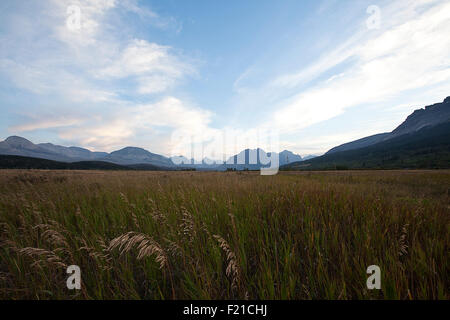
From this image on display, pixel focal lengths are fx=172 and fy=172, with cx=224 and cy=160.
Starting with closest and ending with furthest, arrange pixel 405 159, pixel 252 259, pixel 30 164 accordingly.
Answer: pixel 252 259 → pixel 30 164 → pixel 405 159

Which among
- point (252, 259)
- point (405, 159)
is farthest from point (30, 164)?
point (405, 159)

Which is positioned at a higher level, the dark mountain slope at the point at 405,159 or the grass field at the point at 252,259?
the dark mountain slope at the point at 405,159

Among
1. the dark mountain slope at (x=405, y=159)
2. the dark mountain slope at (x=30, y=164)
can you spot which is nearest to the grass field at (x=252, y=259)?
the dark mountain slope at (x=405, y=159)

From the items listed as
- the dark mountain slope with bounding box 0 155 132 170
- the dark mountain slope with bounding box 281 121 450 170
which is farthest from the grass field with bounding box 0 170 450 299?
the dark mountain slope with bounding box 0 155 132 170

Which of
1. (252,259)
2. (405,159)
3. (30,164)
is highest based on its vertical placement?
(405,159)

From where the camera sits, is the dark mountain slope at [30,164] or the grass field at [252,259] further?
the dark mountain slope at [30,164]

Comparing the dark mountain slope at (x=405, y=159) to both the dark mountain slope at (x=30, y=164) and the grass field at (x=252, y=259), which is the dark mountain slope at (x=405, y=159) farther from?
the dark mountain slope at (x=30, y=164)

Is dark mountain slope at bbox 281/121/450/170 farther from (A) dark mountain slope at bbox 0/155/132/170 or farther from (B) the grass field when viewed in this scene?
(A) dark mountain slope at bbox 0/155/132/170

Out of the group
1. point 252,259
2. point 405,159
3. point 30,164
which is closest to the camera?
point 252,259

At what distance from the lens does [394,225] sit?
8.38 feet

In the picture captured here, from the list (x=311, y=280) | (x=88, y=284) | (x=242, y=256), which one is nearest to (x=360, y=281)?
(x=311, y=280)

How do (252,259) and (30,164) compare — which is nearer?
(252,259)

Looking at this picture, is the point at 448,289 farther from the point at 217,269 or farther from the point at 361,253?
the point at 217,269

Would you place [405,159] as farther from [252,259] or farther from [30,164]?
[30,164]
